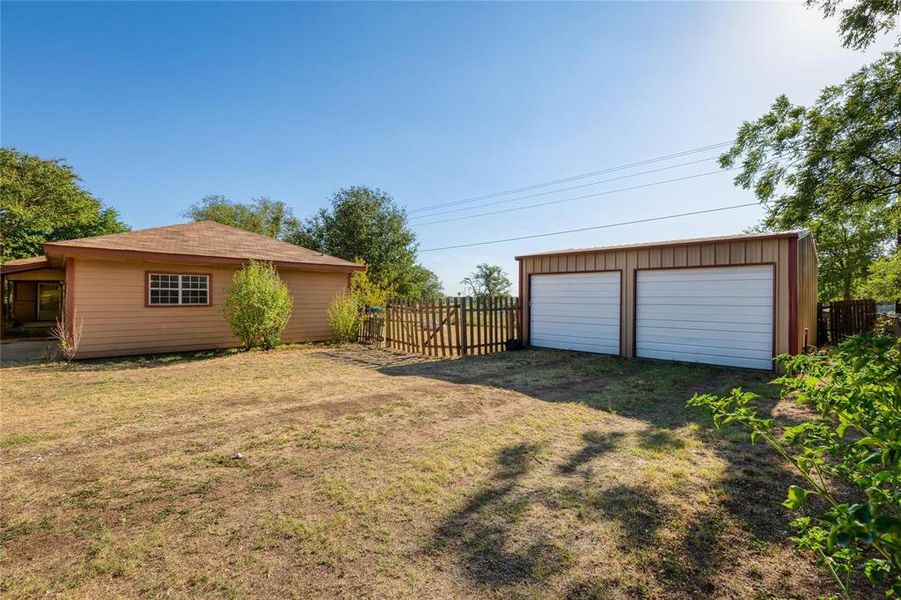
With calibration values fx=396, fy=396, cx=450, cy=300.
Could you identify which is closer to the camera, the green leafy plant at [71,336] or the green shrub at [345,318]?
the green leafy plant at [71,336]

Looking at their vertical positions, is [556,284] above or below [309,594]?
above

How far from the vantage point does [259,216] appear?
112 feet

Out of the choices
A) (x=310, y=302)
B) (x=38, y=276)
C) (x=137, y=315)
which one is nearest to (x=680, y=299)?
(x=310, y=302)

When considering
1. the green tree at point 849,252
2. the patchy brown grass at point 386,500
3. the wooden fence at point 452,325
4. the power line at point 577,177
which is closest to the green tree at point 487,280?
the power line at point 577,177

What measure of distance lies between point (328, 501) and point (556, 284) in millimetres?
9173

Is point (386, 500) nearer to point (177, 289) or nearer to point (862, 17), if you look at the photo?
point (177, 289)

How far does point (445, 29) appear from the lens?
10.5 meters

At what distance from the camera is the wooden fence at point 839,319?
12.9 m

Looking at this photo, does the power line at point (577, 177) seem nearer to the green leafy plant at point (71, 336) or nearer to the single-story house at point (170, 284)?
the single-story house at point (170, 284)

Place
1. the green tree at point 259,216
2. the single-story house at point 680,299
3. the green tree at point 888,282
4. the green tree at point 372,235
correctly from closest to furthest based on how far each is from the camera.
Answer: the single-story house at point 680,299 → the green tree at point 888,282 → the green tree at point 372,235 → the green tree at point 259,216

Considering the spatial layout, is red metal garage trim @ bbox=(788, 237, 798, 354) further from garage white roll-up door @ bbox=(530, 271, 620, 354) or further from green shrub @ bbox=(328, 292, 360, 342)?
green shrub @ bbox=(328, 292, 360, 342)

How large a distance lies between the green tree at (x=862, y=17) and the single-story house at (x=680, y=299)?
373 centimetres

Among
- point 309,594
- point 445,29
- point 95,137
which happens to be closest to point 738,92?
point 445,29

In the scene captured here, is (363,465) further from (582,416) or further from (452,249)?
(452,249)
